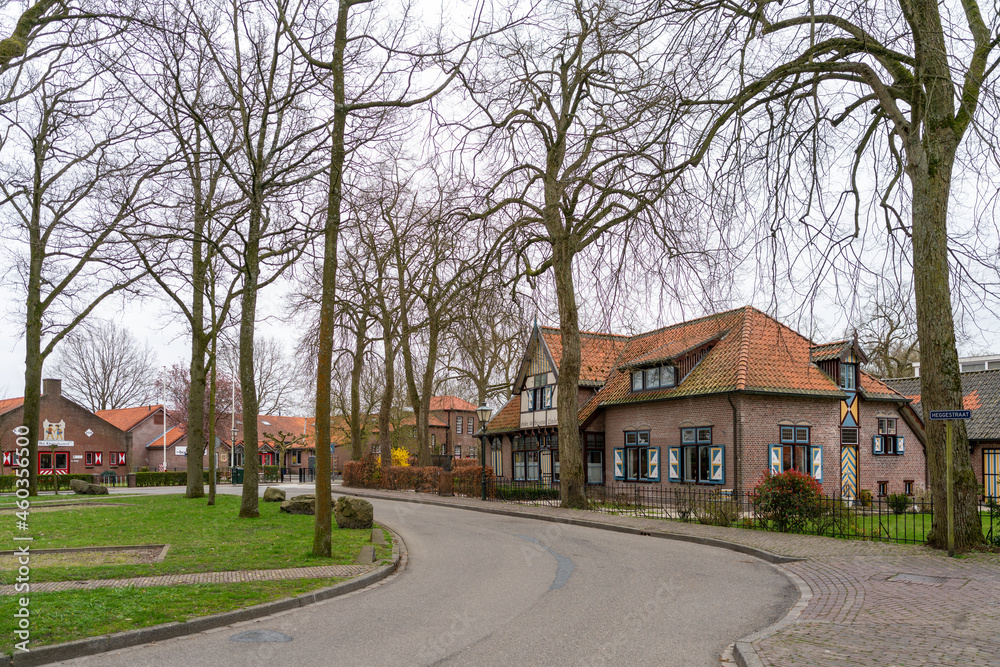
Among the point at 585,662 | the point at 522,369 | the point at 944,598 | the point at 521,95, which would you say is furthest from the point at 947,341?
the point at 522,369

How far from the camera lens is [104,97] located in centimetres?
1164

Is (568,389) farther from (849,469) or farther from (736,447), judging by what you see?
(849,469)

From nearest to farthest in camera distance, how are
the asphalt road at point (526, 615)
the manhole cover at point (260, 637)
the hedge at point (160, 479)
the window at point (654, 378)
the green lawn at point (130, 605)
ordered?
the asphalt road at point (526, 615)
the green lawn at point (130, 605)
the manhole cover at point (260, 637)
the window at point (654, 378)
the hedge at point (160, 479)

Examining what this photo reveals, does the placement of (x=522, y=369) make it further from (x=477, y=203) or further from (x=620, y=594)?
(x=620, y=594)

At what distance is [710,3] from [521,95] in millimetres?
5247

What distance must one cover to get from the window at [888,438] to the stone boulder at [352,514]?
22.0 metres

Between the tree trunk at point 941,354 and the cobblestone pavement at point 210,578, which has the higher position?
the tree trunk at point 941,354

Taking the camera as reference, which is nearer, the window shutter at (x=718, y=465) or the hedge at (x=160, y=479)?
the window shutter at (x=718, y=465)

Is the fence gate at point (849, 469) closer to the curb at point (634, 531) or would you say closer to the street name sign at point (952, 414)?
the curb at point (634, 531)

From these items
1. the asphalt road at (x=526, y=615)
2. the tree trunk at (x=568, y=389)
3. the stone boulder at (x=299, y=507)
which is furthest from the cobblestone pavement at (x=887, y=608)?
the stone boulder at (x=299, y=507)

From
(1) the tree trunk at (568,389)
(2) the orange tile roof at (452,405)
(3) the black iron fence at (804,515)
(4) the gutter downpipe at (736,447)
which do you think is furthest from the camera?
(2) the orange tile roof at (452,405)

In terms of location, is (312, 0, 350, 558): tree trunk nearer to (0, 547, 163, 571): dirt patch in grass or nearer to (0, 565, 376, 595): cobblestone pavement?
(0, 565, 376, 595): cobblestone pavement

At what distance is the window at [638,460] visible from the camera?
3027 centimetres

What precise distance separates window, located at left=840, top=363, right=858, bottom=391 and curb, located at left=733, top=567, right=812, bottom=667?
2123cm
